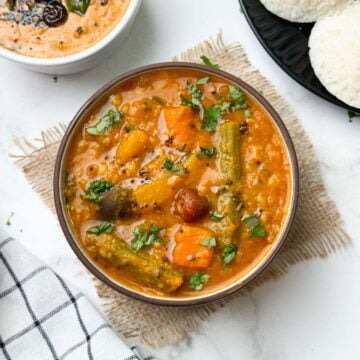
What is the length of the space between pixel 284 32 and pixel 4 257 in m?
1.52

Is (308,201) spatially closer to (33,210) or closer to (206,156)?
(206,156)

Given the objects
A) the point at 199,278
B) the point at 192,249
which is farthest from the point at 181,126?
the point at 199,278

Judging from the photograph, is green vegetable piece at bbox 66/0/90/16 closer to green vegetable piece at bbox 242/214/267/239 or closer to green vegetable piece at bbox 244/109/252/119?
green vegetable piece at bbox 244/109/252/119

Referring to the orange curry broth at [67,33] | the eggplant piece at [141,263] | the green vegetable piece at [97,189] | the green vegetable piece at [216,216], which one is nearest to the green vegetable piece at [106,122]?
the green vegetable piece at [97,189]

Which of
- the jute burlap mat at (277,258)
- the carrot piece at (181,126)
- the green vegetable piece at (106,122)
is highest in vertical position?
the green vegetable piece at (106,122)

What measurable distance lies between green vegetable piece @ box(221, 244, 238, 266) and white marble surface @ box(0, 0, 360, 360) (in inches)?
14.6

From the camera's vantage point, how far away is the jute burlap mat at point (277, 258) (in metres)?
3.22

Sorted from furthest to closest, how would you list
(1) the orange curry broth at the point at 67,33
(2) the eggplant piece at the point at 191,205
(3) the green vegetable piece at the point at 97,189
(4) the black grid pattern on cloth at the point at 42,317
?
(4) the black grid pattern on cloth at the point at 42,317 → (1) the orange curry broth at the point at 67,33 → (3) the green vegetable piece at the point at 97,189 → (2) the eggplant piece at the point at 191,205

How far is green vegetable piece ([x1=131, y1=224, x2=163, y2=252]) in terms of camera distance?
116 inches

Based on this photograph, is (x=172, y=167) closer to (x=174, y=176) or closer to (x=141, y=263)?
(x=174, y=176)

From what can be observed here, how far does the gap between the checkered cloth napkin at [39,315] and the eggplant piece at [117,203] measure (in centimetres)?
48

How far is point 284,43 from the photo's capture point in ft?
10.4

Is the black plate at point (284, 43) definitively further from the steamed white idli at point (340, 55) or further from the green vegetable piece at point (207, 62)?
the green vegetable piece at point (207, 62)

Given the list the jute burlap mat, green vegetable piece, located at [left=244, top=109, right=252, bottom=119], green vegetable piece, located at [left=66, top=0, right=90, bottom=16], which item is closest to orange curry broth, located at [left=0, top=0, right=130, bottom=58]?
green vegetable piece, located at [left=66, top=0, right=90, bottom=16]
